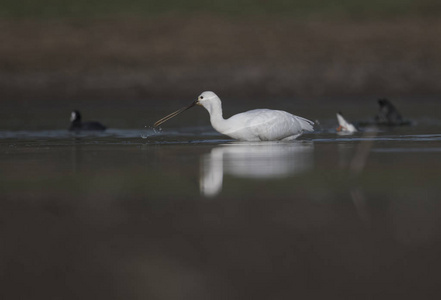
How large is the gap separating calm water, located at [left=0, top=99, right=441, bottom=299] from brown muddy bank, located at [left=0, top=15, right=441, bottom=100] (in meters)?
24.1

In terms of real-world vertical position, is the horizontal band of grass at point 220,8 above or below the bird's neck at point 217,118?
above

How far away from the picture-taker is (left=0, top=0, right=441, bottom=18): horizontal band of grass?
4109 centimetres

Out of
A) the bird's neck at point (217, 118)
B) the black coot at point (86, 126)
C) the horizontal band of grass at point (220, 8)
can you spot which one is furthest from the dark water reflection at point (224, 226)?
the horizontal band of grass at point (220, 8)

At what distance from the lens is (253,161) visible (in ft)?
36.9

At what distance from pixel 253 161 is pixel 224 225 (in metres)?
4.58

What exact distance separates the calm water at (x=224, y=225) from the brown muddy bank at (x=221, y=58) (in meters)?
24.1

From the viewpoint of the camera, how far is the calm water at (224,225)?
5125mm

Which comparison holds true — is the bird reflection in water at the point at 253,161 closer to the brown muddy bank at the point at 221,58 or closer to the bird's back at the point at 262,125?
the bird's back at the point at 262,125

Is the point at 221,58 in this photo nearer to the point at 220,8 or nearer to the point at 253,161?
the point at 220,8

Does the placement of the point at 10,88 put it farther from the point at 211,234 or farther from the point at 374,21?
the point at 211,234

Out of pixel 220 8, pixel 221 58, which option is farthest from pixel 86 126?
pixel 220 8

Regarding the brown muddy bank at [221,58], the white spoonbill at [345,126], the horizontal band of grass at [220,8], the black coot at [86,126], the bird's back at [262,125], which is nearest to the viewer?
the bird's back at [262,125]

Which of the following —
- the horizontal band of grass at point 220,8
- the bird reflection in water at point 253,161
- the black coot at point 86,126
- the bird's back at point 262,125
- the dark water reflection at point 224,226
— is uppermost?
the horizontal band of grass at point 220,8

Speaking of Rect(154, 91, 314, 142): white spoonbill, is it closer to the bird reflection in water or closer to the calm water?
the bird reflection in water
